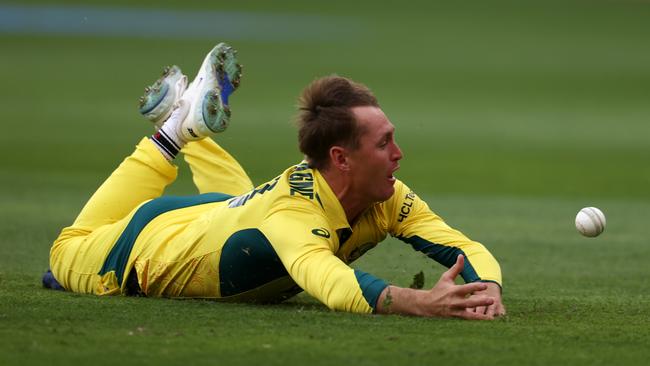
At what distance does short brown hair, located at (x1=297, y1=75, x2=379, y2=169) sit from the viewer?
589cm

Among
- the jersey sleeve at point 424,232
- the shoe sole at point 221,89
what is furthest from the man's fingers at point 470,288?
the shoe sole at point 221,89

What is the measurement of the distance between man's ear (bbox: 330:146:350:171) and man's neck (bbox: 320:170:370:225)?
1.8 inches

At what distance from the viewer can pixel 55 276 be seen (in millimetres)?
6887

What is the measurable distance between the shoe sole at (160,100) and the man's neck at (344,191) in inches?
68.2

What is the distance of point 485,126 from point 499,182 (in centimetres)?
606

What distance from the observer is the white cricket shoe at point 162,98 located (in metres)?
7.41

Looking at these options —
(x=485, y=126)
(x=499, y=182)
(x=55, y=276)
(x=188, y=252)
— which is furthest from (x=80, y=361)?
(x=485, y=126)

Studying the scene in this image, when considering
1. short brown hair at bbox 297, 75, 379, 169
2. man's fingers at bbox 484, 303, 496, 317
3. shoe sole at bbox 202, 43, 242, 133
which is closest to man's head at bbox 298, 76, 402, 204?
short brown hair at bbox 297, 75, 379, 169

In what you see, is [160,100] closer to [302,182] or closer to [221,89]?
[221,89]

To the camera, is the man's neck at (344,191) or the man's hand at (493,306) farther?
the man's neck at (344,191)

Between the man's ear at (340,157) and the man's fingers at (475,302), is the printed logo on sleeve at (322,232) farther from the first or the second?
the man's fingers at (475,302)

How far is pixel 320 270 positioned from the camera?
18.0 feet

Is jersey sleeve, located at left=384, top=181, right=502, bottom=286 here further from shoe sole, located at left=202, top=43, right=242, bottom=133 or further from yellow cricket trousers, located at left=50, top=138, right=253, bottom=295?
yellow cricket trousers, located at left=50, top=138, right=253, bottom=295

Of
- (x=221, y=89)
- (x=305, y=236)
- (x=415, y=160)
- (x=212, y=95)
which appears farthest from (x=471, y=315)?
(x=415, y=160)
